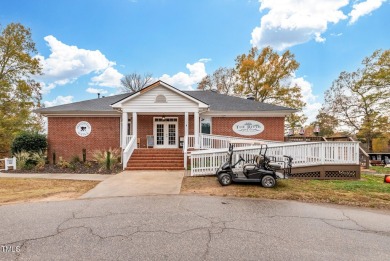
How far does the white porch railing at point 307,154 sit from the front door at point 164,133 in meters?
6.63

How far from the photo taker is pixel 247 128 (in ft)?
52.7

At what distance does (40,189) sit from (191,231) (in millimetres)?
6507

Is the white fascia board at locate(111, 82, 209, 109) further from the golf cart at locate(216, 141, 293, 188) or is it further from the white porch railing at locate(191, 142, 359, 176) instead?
the golf cart at locate(216, 141, 293, 188)

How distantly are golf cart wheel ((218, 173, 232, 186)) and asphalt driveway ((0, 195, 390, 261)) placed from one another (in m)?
1.90

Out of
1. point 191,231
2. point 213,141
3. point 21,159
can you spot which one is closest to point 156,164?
point 213,141

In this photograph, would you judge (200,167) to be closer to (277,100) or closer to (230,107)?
(230,107)

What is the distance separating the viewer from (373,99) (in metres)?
24.5

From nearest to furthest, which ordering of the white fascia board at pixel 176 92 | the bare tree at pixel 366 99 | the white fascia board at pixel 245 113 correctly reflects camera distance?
the white fascia board at pixel 176 92 → the white fascia board at pixel 245 113 → the bare tree at pixel 366 99

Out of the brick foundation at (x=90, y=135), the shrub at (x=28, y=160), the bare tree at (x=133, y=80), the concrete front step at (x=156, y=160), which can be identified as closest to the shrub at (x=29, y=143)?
the shrub at (x=28, y=160)

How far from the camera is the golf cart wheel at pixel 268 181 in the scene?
7777 mm

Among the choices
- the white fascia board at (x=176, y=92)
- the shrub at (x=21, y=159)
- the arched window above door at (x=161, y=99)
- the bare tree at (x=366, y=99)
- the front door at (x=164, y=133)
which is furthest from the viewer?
the bare tree at (x=366, y=99)

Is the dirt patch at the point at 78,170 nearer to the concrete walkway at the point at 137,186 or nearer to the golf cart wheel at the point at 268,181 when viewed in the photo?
the concrete walkway at the point at 137,186

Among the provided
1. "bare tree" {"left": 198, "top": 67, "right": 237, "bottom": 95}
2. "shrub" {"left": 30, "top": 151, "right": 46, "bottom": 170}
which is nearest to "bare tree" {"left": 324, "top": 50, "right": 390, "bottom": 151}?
"bare tree" {"left": 198, "top": 67, "right": 237, "bottom": 95}

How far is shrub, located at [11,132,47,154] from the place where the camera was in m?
14.1
